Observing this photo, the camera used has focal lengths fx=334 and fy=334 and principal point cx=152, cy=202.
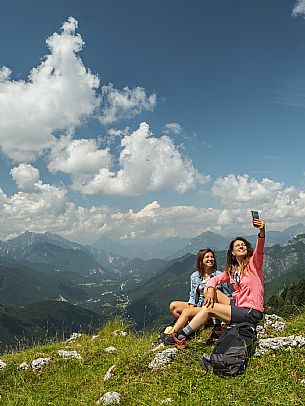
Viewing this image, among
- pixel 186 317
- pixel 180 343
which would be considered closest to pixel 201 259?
pixel 186 317

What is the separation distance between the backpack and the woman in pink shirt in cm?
29

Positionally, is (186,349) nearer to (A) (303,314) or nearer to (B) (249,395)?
(B) (249,395)

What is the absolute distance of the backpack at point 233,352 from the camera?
6496 millimetres

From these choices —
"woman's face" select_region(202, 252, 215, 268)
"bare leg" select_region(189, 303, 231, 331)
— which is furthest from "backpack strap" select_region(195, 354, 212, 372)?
"woman's face" select_region(202, 252, 215, 268)

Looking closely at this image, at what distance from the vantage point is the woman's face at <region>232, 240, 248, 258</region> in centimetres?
814

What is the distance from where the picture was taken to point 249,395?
5.58 m

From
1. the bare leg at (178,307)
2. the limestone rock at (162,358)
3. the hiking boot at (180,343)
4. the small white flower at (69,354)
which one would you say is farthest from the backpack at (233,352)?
the small white flower at (69,354)

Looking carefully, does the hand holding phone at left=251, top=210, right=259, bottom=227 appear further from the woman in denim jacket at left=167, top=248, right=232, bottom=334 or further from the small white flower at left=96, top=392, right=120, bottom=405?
the small white flower at left=96, top=392, right=120, bottom=405

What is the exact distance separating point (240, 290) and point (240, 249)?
973mm

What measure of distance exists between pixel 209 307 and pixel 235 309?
61 cm

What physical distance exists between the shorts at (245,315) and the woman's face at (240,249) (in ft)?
4.18

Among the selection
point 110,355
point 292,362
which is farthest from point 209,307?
point 110,355

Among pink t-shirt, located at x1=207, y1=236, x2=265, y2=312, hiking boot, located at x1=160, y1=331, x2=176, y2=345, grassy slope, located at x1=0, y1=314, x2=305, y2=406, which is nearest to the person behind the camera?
grassy slope, located at x1=0, y1=314, x2=305, y2=406

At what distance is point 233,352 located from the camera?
21.9 ft
